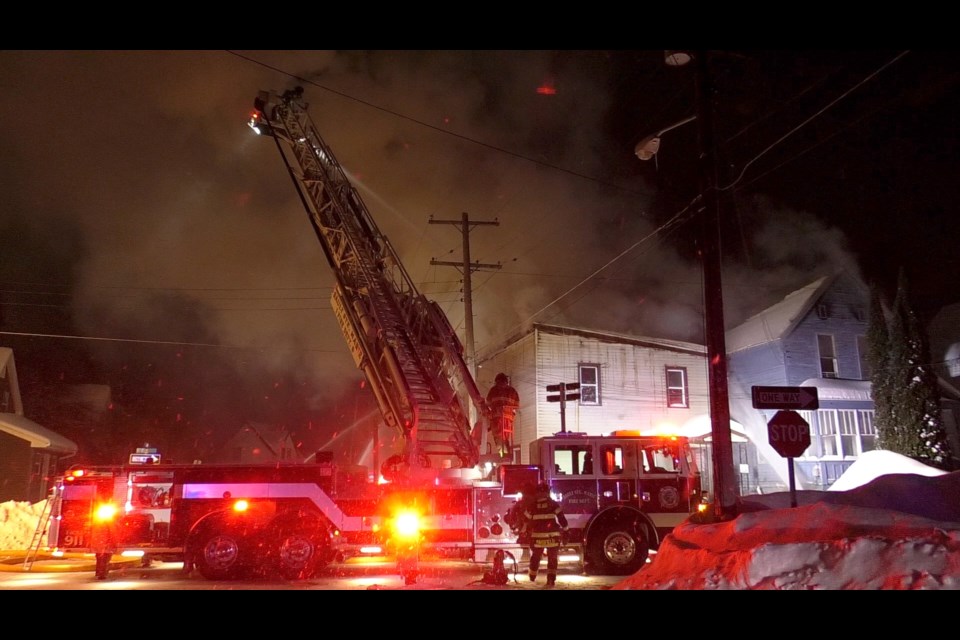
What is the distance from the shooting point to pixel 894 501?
11984 millimetres

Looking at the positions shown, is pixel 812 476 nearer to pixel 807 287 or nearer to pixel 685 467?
pixel 807 287

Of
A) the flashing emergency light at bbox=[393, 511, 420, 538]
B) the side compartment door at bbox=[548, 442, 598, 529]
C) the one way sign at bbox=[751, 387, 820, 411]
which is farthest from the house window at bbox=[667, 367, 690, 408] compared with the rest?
the flashing emergency light at bbox=[393, 511, 420, 538]

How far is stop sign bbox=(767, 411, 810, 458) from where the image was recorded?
8.56 m

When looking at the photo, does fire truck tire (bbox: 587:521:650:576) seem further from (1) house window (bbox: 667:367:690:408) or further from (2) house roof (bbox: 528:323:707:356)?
(1) house window (bbox: 667:367:690:408)

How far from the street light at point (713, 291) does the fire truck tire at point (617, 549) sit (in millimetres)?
1422

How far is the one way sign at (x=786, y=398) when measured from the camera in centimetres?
884

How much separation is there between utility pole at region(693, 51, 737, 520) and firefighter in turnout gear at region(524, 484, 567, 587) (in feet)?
7.99

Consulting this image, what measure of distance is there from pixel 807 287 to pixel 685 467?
18427 millimetres

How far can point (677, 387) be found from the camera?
2577cm

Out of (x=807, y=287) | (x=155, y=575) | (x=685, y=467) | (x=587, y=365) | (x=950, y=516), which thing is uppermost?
(x=807, y=287)

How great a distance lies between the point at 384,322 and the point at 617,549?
213 inches

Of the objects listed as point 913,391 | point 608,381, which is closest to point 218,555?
point 608,381
